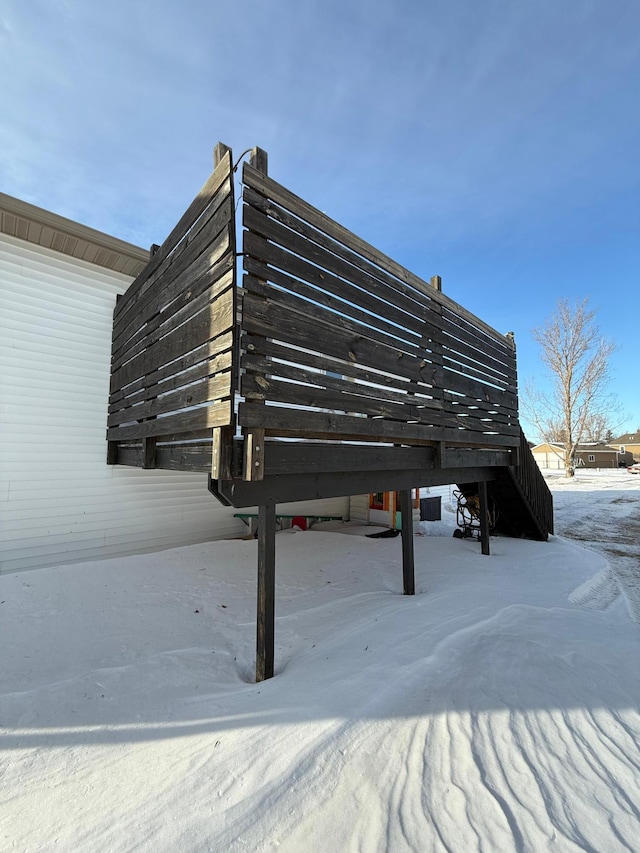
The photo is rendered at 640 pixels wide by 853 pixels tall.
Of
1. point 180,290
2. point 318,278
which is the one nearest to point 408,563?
point 318,278

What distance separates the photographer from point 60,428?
18.8ft

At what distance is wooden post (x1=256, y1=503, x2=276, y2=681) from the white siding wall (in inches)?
159

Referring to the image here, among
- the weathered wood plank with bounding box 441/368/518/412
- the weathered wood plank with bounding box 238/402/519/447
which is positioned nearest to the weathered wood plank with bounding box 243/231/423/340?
the weathered wood plank with bounding box 441/368/518/412

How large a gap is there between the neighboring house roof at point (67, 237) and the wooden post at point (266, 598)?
500 cm

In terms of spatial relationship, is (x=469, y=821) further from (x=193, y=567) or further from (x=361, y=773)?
(x=193, y=567)

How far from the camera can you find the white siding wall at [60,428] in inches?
211

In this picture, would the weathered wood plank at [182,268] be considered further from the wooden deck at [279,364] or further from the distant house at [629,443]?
the distant house at [629,443]

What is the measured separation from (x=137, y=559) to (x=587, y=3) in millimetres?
10802

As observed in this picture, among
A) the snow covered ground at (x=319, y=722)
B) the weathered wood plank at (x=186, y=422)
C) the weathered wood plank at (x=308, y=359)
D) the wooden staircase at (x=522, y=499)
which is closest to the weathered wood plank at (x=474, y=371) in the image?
the weathered wood plank at (x=308, y=359)

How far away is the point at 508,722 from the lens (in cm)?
229

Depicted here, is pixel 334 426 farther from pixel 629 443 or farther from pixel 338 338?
pixel 629 443

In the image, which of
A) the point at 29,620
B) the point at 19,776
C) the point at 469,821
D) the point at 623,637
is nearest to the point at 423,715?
the point at 469,821

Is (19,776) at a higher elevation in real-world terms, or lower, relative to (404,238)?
lower

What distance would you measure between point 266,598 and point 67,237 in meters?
5.72
